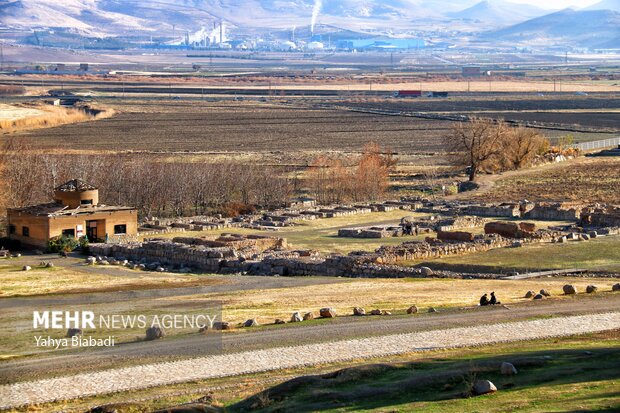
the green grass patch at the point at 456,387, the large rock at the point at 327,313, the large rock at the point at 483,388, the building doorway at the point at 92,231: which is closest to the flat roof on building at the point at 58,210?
the building doorway at the point at 92,231

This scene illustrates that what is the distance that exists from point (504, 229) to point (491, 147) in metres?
31.6


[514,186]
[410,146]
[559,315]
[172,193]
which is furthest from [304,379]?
[410,146]

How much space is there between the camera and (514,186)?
233ft

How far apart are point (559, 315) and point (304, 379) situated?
366 inches

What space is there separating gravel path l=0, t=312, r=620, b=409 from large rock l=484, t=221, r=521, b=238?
18.6m

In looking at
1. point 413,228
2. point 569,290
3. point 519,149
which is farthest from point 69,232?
point 519,149

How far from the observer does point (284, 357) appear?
947 inches

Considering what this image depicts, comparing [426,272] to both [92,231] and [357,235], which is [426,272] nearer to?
[357,235]

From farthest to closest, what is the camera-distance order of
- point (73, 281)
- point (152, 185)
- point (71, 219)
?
point (152, 185) → point (71, 219) → point (73, 281)

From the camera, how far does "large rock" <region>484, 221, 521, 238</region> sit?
46.8 meters

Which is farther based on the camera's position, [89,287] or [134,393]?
[89,287]

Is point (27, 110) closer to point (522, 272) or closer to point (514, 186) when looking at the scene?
point (514, 186)

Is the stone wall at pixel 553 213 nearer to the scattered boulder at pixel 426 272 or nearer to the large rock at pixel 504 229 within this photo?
the large rock at pixel 504 229

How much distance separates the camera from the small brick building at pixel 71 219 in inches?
1873
